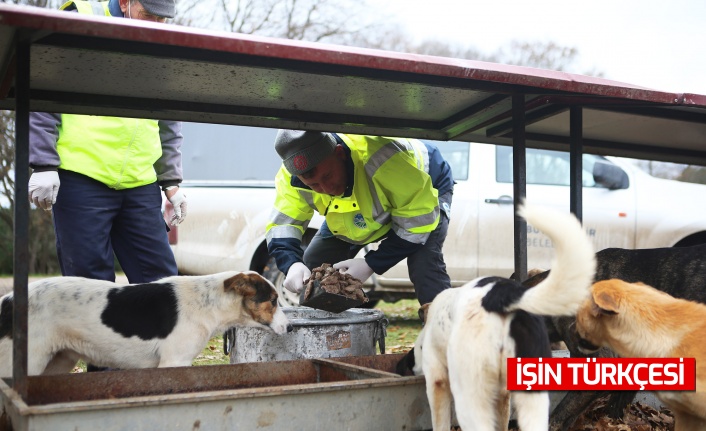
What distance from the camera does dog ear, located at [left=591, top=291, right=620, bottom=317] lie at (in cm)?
308

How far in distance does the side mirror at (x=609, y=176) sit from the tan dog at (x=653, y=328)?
5.06 m

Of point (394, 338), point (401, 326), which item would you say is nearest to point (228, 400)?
point (394, 338)

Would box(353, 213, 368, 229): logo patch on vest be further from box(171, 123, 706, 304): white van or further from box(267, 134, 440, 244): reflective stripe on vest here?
box(171, 123, 706, 304): white van

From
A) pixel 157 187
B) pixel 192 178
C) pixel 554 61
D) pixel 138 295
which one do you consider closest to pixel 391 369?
pixel 138 295

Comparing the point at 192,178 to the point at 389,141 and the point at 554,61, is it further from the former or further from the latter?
the point at 554,61

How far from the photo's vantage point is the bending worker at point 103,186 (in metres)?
4.06

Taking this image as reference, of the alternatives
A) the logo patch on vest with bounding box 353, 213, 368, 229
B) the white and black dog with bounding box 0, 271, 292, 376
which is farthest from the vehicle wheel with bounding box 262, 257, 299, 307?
the white and black dog with bounding box 0, 271, 292, 376

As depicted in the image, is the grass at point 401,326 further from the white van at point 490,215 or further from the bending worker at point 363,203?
the bending worker at point 363,203

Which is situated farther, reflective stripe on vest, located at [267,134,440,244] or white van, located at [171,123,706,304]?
white van, located at [171,123,706,304]

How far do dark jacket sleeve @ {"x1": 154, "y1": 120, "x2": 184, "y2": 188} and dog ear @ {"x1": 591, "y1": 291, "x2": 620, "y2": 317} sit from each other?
2930 millimetres

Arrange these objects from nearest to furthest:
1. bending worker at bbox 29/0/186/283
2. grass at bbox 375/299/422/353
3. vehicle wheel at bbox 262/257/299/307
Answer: bending worker at bbox 29/0/186/283 → grass at bbox 375/299/422/353 → vehicle wheel at bbox 262/257/299/307

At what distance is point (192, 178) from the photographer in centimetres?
845

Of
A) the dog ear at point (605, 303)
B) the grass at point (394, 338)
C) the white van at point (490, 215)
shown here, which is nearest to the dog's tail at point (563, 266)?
the dog ear at point (605, 303)

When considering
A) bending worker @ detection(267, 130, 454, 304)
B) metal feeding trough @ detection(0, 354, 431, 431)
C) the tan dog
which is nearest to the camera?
metal feeding trough @ detection(0, 354, 431, 431)
